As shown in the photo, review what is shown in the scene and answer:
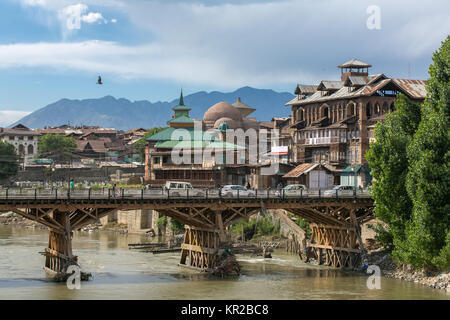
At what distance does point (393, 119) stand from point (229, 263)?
764 inches

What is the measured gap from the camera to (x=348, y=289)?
5697cm

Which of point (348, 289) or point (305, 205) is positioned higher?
point (305, 205)

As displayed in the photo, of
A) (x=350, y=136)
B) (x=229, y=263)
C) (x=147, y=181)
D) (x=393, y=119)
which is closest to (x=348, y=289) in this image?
(x=229, y=263)

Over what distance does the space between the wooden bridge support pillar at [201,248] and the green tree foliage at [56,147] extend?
118235 millimetres

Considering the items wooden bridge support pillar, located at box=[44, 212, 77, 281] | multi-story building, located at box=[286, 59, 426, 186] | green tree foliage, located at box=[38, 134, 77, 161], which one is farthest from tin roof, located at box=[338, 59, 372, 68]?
green tree foliage, located at box=[38, 134, 77, 161]

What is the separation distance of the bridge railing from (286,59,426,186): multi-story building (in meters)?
27.7

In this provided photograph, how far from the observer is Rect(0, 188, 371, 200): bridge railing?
56656 mm

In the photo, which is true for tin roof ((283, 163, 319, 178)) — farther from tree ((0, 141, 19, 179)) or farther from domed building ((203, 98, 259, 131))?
tree ((0, 141, 19, 179))

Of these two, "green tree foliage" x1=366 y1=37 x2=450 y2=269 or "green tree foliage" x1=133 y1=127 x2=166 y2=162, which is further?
"green tree foliage" x1=133 y1=127 x2=166 y2=162

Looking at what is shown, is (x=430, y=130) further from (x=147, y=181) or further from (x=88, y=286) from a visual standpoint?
(x=147, y=181)

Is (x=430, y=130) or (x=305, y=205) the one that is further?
(x=305, y=205)

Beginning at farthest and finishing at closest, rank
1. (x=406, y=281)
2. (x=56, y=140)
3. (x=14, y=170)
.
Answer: (x=56, y=140)
(x=14, y=170)
(x=406, y=281)

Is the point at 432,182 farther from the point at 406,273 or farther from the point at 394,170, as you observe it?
the point at 406,273
